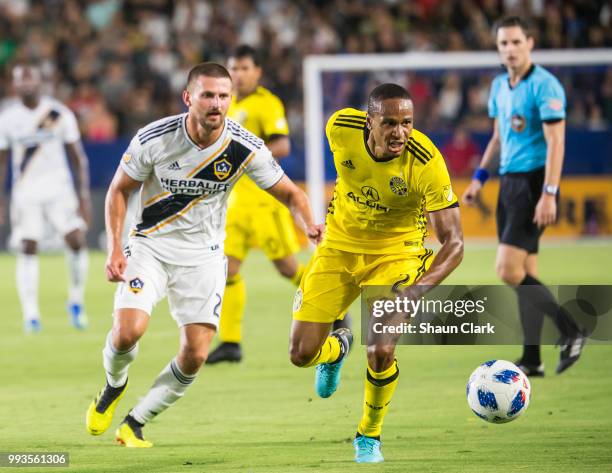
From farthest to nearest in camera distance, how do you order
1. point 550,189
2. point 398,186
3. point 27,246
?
point 27,246 → point 550,189 → point 398,186

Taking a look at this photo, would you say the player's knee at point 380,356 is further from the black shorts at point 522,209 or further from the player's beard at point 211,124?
the black shorts at point 522,209

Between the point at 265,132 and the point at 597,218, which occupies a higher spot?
the point at 265,132

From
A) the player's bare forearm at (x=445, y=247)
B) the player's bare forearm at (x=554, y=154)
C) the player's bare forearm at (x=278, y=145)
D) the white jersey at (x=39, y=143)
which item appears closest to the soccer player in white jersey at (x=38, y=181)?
the white jersey at (x=39, y=143)

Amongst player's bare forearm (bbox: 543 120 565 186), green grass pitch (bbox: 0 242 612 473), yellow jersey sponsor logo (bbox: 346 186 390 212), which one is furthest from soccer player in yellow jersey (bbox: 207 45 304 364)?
yellow jersey sponsor logo (bbox: 346 186 390 212)

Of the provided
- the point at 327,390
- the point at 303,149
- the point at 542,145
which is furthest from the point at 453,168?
the point at 327,390

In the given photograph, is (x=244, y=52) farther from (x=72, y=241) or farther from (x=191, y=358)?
(x=191, y=358)

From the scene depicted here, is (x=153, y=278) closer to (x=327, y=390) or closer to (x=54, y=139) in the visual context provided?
(x=327, y=390)

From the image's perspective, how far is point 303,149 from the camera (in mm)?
18984

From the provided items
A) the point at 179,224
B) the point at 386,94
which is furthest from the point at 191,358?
the point at 386,94

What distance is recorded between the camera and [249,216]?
972cm

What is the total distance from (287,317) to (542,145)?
426 centimetres

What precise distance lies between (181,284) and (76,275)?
5.46 m

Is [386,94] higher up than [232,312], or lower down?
higher up

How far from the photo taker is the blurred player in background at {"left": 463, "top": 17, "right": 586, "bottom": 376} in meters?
8.50
